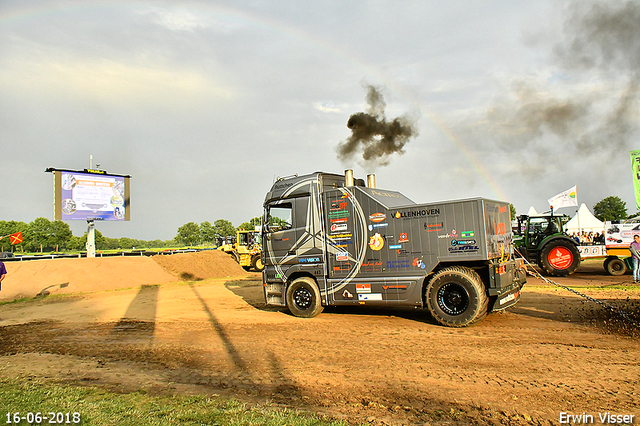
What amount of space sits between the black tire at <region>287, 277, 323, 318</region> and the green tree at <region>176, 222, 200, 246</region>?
94.8 meters

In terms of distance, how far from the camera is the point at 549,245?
1803 cm

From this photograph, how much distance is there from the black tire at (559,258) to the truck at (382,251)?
30.9 ft

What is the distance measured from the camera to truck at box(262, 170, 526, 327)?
28.1 ft

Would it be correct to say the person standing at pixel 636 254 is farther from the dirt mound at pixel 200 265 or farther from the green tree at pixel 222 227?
the green tree at pixel 222 227

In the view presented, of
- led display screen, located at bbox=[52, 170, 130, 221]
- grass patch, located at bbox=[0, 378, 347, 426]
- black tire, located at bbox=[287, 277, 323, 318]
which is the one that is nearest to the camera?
grass patch, located at bbox=[0, 378, 347, 426]

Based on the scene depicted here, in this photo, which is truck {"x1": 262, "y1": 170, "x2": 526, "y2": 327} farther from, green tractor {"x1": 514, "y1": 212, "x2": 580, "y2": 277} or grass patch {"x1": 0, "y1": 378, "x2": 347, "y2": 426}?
green tractor {"x1": 514, "y1": 212, "x2": 580, "y2": 277}

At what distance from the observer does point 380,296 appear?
9711 millimetres

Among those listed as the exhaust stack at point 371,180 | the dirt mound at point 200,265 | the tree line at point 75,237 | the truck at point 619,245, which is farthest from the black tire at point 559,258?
the tree line at point 75,237

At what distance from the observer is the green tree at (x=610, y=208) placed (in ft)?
257

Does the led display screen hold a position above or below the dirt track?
above

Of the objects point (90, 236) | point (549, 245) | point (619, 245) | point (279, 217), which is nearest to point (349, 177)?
point (279, 217)

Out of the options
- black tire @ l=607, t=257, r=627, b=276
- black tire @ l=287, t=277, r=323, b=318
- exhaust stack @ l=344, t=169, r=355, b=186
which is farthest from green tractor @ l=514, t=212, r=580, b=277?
black tire @ l=287, t=277, r=323, b=318

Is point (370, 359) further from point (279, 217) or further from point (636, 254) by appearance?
point (636, 254)

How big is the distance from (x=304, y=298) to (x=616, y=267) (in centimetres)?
1615
